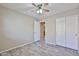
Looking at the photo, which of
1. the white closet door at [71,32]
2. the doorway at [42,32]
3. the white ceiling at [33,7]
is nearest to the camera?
the white ceiling at [33,7]

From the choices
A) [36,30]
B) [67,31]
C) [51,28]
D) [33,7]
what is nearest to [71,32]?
[67,31]

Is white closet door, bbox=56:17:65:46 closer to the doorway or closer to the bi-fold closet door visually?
the bi-fold closet door

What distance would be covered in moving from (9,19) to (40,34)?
88cm

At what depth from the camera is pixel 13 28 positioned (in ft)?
7.54

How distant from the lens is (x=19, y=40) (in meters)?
2.33

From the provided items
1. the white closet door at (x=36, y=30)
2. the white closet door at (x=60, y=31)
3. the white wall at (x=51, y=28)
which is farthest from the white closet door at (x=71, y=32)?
the white closet door at (x=36, y=30)

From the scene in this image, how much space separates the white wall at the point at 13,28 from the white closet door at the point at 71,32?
0.93 m

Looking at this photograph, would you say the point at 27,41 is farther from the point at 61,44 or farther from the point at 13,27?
the point at 61,44

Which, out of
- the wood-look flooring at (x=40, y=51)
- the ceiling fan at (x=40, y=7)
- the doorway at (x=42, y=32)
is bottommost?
the wood-look flooring at (x=40, y=51)

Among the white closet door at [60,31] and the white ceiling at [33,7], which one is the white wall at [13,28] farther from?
the white closet door at [60,31]

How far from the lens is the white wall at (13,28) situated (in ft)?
7.17

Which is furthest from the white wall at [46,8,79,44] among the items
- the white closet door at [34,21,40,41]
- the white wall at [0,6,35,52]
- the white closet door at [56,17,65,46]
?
the white wall at [0,6,35,52]

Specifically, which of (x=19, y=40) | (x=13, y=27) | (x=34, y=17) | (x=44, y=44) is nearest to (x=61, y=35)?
(x=44, y=44)

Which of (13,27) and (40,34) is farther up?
(13,27)
